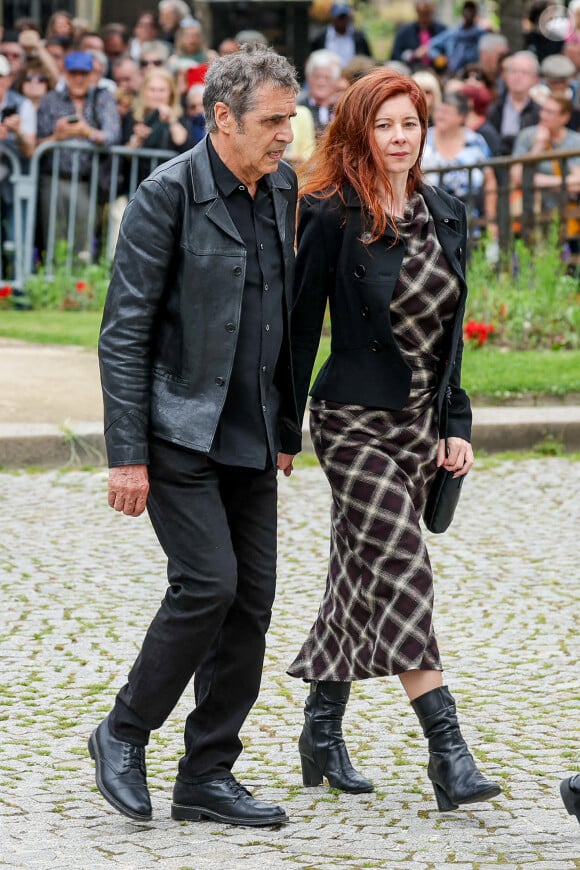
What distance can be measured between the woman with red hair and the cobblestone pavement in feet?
1.12

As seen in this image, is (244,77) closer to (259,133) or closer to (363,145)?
(259,133)

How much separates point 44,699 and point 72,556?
1.91 meters

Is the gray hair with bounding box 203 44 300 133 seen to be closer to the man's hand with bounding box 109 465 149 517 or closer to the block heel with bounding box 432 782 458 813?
the man's hand with bounding box 109 465 149 517

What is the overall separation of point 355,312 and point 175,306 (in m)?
0.54

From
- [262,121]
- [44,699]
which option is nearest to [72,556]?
[44,699]

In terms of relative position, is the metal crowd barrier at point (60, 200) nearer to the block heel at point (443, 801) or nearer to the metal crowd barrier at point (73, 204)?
the metal crowd barrier at point (73, 204)

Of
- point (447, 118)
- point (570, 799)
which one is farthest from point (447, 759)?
point (447, 118)

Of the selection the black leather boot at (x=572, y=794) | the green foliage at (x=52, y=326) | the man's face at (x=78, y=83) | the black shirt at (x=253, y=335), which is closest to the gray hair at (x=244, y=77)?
the black shirt at (x=253, y=335)

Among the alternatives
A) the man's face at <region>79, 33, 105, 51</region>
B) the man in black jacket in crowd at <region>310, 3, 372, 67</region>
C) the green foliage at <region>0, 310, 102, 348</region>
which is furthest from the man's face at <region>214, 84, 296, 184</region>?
the man in black jacket in crowd at <region>310, 3, 372, 67</region>

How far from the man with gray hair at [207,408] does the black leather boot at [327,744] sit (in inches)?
12.1

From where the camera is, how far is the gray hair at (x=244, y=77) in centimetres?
382

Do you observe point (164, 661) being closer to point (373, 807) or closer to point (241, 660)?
point (241, 660)

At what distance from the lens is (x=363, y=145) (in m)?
4.27

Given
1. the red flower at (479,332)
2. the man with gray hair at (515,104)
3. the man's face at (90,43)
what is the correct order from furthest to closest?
1. the man's face at (90,43)
2. the man with gray hair at (515,104)
3. the red flower at (479,332)
